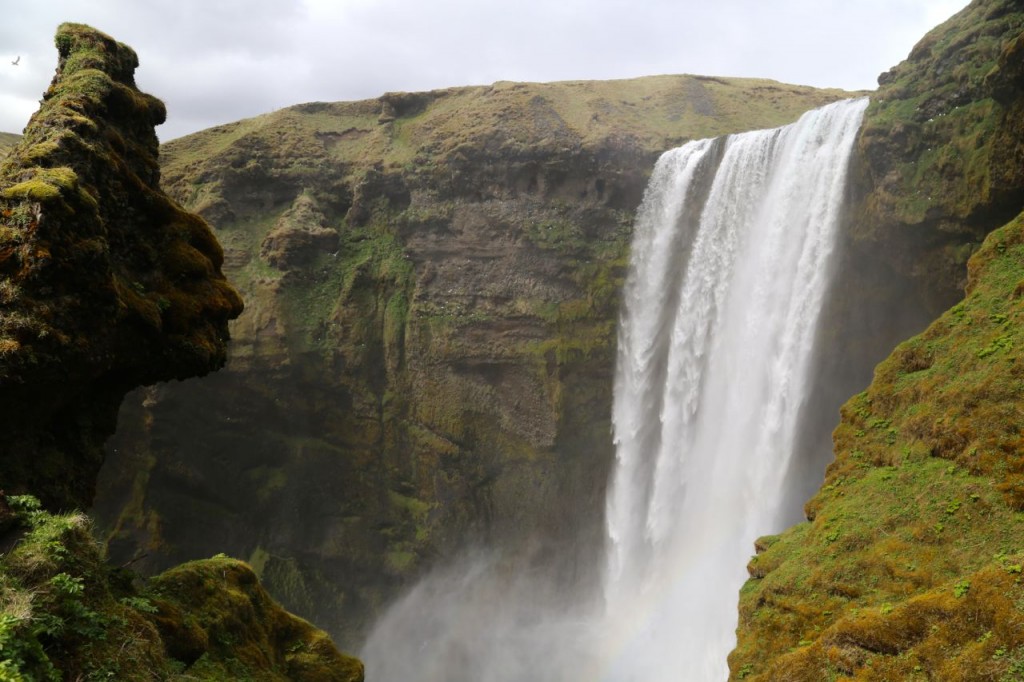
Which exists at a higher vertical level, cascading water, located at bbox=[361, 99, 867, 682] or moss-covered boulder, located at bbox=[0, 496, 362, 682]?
cascading water, located at bbox=[361, 99, 867, 682]

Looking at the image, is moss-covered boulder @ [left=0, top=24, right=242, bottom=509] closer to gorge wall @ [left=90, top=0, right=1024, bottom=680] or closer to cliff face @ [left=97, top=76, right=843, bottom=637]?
gorge wall @ [left=90, top=0, right=1024, bottom=680]

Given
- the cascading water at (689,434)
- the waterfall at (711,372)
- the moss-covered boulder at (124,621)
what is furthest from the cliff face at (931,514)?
the moss-covered boulder at (124,621)

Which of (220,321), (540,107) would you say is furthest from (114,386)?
(540,107)

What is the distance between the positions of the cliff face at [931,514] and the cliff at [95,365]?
7.60 meters

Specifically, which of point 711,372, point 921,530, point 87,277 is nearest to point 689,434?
point 711,372

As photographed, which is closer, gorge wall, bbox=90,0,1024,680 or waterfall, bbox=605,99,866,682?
waterfall, bbox=605,99,866,682

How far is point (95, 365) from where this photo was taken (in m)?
10.3

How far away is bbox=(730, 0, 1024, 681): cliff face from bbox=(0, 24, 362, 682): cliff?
7.60 m

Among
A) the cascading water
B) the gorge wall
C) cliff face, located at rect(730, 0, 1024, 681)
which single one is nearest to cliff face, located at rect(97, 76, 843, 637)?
the gorge wall

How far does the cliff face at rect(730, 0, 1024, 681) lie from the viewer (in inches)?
340

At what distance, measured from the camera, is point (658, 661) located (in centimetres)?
2228

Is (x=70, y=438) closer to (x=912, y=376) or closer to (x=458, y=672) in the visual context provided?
(x=912, y=376)

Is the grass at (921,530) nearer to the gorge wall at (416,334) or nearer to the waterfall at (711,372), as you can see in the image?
the waterfall at (711,372)

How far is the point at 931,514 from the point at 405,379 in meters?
26.7
